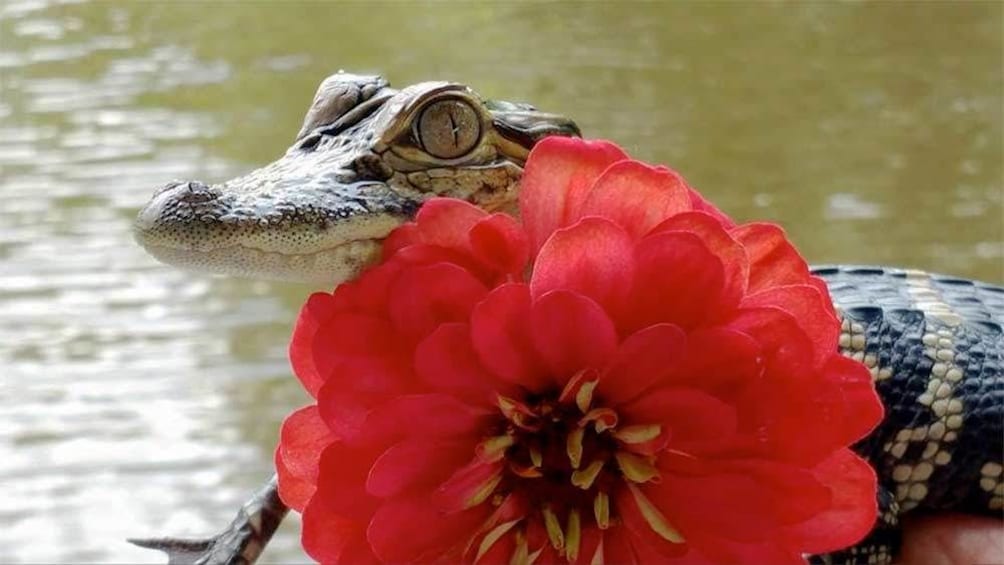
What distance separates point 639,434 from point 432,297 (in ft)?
0.20

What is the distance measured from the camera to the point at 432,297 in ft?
0.95

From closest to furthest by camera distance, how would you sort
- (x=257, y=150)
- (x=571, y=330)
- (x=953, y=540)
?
(x=571, y=330)
(x=953, y=540)
(x=257, y=150)

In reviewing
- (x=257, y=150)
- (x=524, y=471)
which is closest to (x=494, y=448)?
(x=524, y=471)

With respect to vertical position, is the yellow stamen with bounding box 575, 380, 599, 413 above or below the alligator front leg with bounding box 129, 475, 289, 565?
above

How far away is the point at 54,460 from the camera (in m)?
1.03

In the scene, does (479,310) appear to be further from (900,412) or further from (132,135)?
(132,135)

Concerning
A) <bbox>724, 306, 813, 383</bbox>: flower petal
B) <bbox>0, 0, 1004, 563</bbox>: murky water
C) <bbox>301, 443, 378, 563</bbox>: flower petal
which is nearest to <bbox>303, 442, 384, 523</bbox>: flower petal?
<bbox>301, 443, 378, 563</bbox>: flower petal

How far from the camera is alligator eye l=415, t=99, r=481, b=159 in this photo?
34cm

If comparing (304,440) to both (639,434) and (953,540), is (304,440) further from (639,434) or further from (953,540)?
(953,540)

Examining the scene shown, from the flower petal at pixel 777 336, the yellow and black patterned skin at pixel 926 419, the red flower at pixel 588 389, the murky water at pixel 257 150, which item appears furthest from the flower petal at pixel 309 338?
the murky water at pixel 257 150

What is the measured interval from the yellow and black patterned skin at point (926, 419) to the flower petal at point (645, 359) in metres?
0.19

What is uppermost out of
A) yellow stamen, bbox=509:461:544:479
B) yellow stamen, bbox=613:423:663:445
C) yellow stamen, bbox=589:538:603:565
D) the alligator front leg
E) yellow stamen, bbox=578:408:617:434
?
yellow stamen, bbox=578:408:617:434

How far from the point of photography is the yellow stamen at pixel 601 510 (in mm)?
290

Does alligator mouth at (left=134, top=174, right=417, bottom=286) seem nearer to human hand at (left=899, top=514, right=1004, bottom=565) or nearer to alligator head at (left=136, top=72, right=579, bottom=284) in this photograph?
alligator head at (left=136, top=72, right=579, bottom=284)
